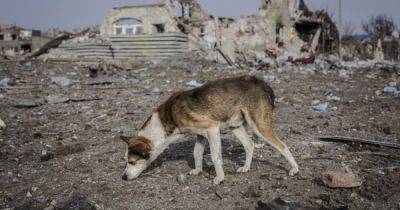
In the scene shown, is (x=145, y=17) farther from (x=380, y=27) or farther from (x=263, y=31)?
(x=380, y=27)

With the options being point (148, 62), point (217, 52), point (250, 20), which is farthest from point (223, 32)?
point (148, 62)

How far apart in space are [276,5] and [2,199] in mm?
27816

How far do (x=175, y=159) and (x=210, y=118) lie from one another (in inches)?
48.7

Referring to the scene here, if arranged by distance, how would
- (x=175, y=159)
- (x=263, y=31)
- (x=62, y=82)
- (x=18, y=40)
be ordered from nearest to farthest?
(x=175, y=159), (x=62, y=82), (x=263, y=31), (x=18, y=40)

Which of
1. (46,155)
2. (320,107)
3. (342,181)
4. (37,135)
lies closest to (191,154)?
(46,155)

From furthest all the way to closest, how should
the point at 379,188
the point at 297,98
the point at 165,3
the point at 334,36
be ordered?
the point at 334,36 → the point at 165,3 → the point at 297,98 → the point at 379,188

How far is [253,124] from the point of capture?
4.71 m

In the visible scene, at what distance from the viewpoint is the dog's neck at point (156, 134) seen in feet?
15.7

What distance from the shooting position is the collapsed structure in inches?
902

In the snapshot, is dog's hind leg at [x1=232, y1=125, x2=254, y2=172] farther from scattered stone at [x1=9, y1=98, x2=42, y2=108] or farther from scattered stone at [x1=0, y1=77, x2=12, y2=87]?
scattered stone at [x1=0, y1=77, x2=12, y2=87]

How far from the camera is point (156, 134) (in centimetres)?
478

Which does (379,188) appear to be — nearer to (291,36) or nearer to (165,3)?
(165,3)

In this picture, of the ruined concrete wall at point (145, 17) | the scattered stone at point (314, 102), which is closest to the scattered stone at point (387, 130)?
the scattered stone at point (314, 102)

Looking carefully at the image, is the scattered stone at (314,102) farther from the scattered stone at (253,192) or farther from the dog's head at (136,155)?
the dog's head at (136,155)
